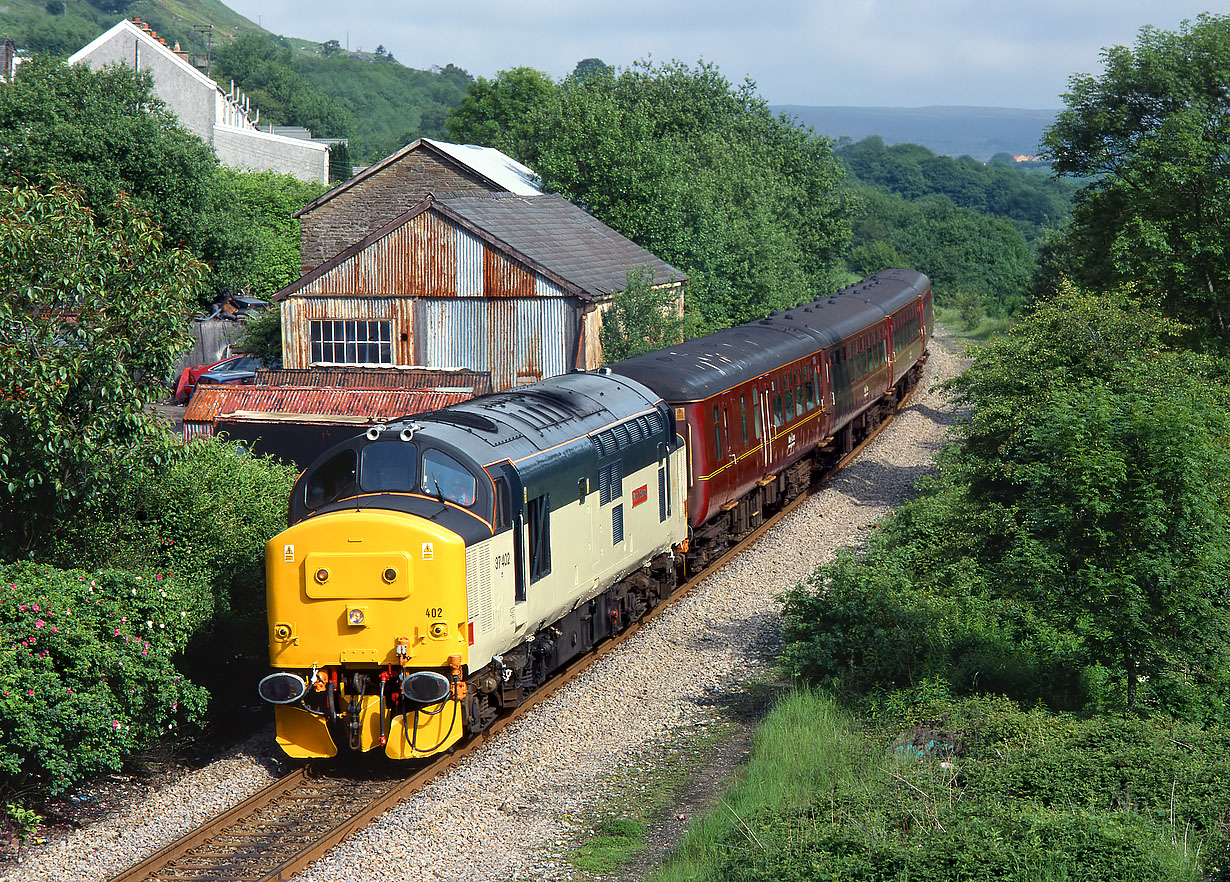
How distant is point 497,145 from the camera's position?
63.8 metres

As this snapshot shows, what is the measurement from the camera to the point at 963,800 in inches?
417

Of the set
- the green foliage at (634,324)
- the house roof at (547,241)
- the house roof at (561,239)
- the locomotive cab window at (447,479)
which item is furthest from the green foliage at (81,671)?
the green foliage at (634,324)

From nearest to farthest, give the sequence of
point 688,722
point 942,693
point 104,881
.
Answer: point 104,881
point 942,693
point 688,722

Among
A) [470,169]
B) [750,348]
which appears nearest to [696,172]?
[470,169]

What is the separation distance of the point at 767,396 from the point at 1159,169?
1191cm

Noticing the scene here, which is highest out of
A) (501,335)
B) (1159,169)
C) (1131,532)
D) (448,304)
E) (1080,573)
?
(1159,169)

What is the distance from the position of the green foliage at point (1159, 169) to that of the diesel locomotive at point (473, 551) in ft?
40.5

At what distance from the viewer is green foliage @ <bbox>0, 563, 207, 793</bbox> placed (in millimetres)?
12133

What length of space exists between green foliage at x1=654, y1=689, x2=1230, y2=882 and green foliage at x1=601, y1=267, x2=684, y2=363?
65.5 feet

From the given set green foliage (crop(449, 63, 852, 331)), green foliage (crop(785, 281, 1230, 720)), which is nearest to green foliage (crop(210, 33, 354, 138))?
green foliage (crop(449, 63, 852, 331))

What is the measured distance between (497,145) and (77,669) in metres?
54.1

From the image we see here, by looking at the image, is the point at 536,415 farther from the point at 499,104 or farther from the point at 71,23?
the point at 71,23

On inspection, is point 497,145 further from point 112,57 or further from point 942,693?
point 942,693

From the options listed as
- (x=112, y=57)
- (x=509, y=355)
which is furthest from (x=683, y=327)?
(x=112, y=57)
